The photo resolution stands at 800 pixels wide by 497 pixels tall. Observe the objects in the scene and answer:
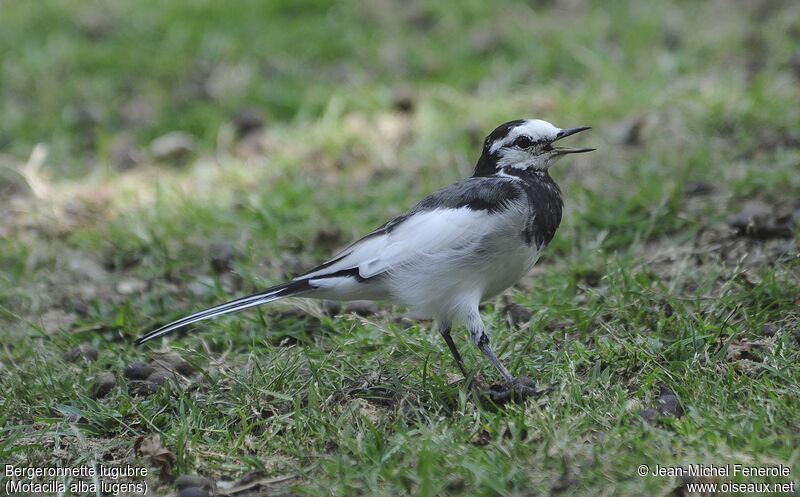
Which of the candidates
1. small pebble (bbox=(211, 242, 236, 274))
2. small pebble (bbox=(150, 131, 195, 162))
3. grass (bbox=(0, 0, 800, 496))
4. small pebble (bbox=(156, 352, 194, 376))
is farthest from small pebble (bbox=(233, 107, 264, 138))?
small pebble (bbox=(156, 352, 194, 376))

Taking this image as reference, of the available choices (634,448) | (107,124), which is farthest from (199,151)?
(634,448)

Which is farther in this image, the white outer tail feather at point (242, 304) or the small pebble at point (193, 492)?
the white outer tail feather at point (242, 304)

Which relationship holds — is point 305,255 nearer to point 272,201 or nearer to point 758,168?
point 272,201

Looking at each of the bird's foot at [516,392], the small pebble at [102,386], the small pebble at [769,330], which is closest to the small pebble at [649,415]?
the bird's foot at [516,392]

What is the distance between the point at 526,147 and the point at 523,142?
27mm

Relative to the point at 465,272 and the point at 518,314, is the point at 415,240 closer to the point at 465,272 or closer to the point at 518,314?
the point at 465,272

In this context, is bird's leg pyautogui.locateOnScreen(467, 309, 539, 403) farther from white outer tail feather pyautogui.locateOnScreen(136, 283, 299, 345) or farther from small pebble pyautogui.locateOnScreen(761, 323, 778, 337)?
small pebble pyautogui.locateOnScreen(761, 323, 778, 337)

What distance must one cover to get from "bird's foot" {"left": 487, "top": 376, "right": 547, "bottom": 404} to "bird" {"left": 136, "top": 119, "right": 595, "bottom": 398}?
0.07 m

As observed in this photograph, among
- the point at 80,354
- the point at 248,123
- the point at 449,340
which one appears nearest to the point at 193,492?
the point at 449,340

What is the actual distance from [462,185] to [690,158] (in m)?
2.23

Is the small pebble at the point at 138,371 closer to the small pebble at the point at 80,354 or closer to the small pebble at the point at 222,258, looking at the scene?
the small pebble at the point at 80,354

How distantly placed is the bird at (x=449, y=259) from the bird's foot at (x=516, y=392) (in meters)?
0.07

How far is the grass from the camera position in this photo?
11.5 ft

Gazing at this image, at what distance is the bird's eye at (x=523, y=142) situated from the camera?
14.5 ft
